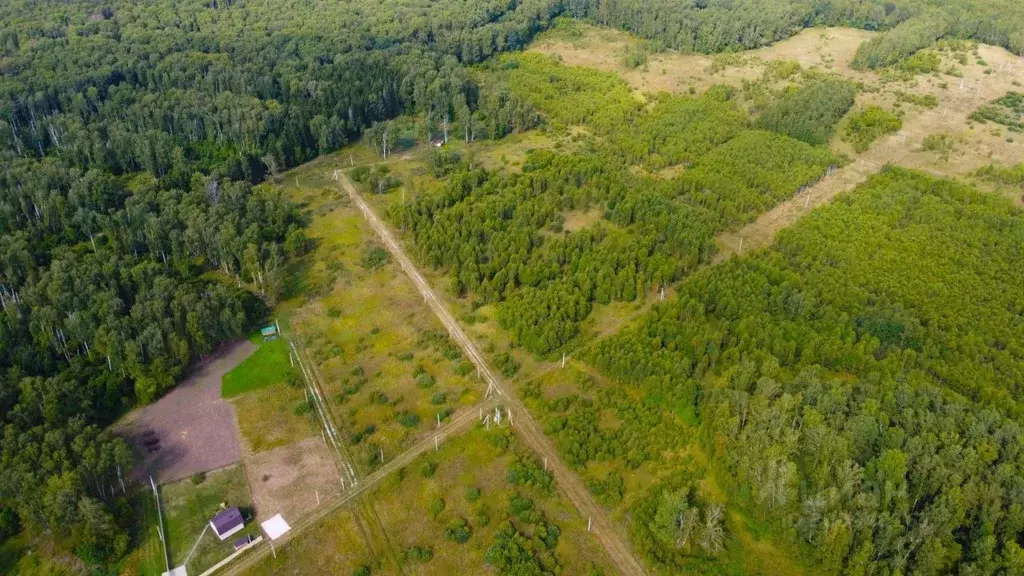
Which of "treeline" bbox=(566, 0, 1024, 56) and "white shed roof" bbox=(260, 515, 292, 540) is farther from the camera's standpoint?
"treeline" bbox=(566, 0, 1024, 56)

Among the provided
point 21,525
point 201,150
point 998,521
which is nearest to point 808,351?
point 998,521

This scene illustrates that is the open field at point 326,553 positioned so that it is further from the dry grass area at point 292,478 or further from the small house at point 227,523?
the small house at point 227,523

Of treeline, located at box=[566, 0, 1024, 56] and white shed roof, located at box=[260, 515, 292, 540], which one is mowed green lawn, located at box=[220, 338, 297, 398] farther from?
treeline, located at box=[566, 0, 1024, 56]

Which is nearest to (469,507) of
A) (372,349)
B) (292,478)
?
(292,478)

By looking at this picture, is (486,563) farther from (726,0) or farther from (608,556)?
(726,0)

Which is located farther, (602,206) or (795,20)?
(795,20)

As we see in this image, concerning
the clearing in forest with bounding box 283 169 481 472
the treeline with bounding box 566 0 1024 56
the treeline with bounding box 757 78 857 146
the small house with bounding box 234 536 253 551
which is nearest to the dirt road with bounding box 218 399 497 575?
the small house with bounding box 234 536 253 551

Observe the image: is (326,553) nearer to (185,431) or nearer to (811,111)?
(185,431)
